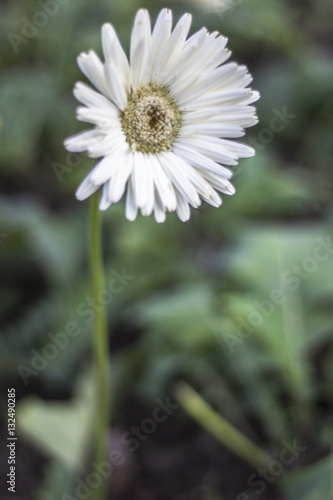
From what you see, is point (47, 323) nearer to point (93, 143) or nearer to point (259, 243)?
point (259, 243)

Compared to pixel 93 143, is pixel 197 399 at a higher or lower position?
lower

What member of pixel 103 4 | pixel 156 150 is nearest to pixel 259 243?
pixel 156 150

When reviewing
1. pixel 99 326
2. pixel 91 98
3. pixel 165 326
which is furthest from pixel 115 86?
pixel 165 326

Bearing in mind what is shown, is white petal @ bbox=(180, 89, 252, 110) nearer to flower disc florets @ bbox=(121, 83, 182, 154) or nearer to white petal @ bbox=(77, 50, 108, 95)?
flower disc florets @ bbox=(121, 83, 182, 154)

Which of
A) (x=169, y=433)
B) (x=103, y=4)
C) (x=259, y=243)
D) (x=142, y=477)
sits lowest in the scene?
(x=142, y=477)

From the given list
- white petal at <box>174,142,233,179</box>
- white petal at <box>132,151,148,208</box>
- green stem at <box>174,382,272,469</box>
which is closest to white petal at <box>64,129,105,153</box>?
white petal at <box>132,151,148,208</box>

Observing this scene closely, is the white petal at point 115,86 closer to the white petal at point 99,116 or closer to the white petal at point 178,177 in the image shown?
the white petal at point 99,116

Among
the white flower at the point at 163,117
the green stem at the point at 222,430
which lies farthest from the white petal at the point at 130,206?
the green stem at the point at 222,430
